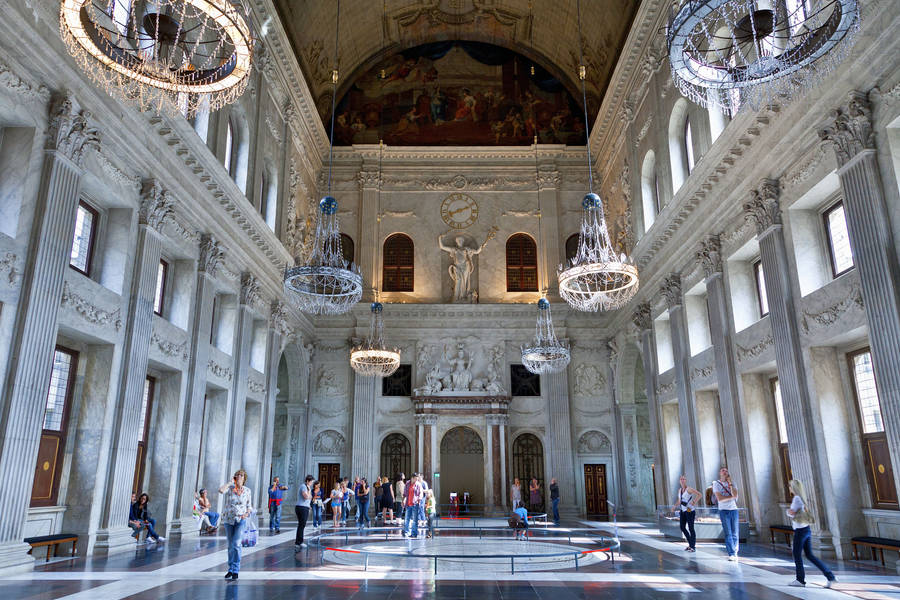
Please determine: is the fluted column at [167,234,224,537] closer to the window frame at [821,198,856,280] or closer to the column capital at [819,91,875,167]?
the column capital at [819,91,875,167]

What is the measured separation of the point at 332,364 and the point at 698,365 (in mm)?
13229

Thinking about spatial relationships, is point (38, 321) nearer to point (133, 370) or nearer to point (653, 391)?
point (133, 370)

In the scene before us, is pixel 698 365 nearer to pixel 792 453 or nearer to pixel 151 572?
pixel 792 453

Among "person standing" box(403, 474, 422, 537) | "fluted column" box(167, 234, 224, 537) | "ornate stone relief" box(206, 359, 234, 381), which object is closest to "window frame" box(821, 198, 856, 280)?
"person standing" box(403, 474, 422, 537)

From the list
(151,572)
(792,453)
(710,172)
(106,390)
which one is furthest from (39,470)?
(710,172)

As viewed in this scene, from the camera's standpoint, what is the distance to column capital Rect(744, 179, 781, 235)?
12133 millimetres

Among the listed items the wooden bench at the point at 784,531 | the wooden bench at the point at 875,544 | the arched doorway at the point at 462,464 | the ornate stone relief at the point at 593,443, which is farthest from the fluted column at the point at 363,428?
the wooden bench at the point at 875,544

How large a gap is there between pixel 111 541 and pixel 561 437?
15659 mm

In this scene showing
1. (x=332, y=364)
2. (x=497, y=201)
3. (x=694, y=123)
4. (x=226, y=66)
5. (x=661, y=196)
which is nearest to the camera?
(x=226, y=66)

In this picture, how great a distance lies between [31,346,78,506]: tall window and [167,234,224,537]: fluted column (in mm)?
2930

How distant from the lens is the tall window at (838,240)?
36.0 feet

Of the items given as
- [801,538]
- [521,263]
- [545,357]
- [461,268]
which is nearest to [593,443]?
[545,357]

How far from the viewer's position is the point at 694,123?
1524 cm

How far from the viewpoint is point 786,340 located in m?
11.7
